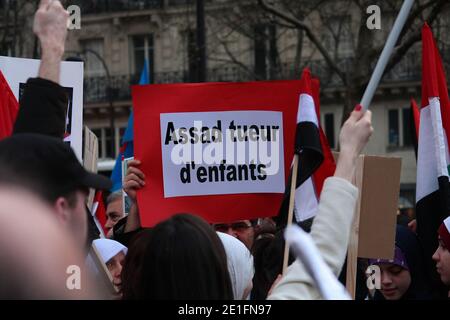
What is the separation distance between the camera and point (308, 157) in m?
4.62

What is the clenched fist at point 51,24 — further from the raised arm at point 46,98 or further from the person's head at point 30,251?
the person's head at point 30,251

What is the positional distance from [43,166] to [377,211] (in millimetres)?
2825

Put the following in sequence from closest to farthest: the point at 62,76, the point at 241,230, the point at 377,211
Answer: the point at 377,211, the point at 62,76, the point at 241,230

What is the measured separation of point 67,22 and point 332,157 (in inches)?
93.9

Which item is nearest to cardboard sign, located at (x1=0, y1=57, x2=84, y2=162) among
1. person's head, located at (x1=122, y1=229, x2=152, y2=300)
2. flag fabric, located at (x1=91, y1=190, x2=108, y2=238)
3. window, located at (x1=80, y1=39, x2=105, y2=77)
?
flag fabric, located at (x1=91, y1=190, x2=108, y2=238)

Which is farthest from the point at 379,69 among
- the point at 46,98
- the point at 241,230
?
the point at 241,230

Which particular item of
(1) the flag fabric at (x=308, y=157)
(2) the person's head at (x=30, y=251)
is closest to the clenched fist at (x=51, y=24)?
(2) the person's head at (x=30, y=251)

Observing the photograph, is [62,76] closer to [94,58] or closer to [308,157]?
[308,157]

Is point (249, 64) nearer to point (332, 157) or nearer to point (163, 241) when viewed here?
point (332, 157)

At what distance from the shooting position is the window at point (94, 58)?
35.3 meters

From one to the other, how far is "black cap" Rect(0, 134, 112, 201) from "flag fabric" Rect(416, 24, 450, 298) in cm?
328

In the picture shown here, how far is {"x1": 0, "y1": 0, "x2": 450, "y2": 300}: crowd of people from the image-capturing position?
1.98 meters

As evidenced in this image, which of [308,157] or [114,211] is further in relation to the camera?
[114,211]
